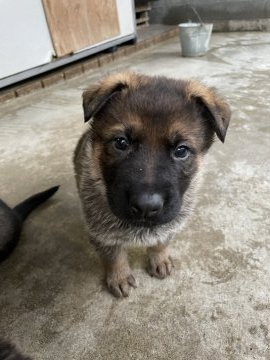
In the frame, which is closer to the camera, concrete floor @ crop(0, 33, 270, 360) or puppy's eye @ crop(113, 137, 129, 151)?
puppy's eye @ crop(113, 137, 129, 151)

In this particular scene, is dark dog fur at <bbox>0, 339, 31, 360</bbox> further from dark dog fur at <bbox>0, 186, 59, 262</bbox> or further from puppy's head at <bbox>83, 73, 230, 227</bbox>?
dark dog fur at <bbox>0, 186, 59, 262</bbox>

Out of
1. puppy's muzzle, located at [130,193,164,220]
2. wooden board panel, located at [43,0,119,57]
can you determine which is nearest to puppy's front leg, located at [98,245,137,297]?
puppy's muzzle, located at [130,193,164,220]

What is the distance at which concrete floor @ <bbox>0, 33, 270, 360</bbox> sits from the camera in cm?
177

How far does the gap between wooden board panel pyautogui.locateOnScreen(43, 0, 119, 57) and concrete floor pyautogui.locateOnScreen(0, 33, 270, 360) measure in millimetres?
2328

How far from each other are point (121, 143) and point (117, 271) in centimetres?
83

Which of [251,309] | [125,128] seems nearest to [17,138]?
[125,128]

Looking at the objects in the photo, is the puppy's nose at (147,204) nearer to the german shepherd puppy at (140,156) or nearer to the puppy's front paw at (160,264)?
the german shepherd puppy at (140,156)

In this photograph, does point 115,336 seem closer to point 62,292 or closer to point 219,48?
point 62,292

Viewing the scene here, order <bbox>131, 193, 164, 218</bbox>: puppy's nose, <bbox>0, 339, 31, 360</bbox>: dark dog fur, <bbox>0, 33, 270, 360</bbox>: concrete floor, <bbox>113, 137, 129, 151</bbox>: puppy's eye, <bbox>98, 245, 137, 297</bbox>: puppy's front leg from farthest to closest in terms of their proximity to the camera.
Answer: <bbox>98, 245, 137, 297</bbox>: puppy's front leg
<bbox>0, 33, 270, 360</bbox>: concrete floor
<bbox>113, 137, 129, 151</bbox>: puppy's eye
<bbox>131, 193, 164, 218</bbox>: puppy's nose
<bbox>0, 339, 31, 360</bbox>: dark dog fur

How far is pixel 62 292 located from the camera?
2049mm

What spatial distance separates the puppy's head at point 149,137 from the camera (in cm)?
150

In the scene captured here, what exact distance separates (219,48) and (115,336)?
5.95m

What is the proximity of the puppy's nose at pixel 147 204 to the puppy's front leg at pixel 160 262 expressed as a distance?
69cm

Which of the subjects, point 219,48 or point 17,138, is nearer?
point 17,138
